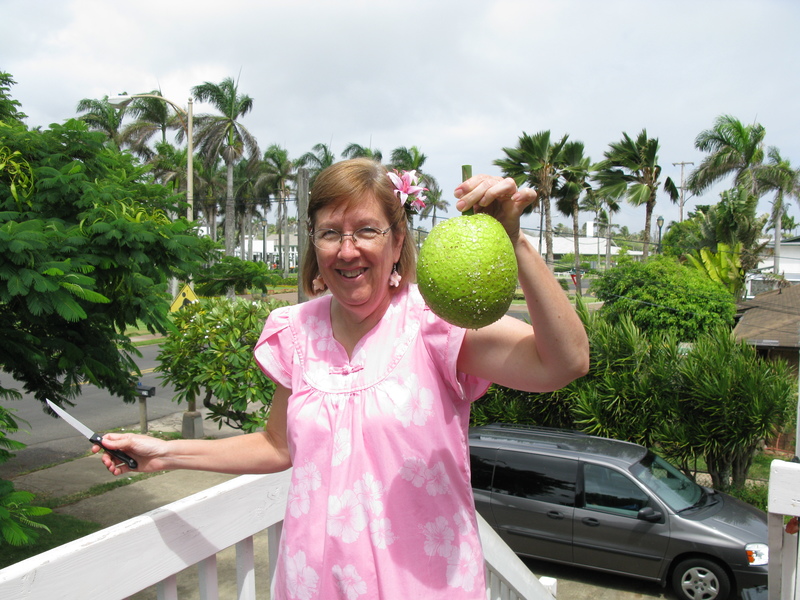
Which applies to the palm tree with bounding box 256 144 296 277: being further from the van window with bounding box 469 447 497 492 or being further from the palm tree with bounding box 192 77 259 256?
the van window with bounding box 469 447 497 492

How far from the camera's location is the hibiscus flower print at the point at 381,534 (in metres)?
1.37

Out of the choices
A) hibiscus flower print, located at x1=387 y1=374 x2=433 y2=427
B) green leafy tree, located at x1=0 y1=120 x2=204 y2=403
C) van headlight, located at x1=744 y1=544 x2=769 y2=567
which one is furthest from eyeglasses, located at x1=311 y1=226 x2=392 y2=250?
van headlight, located at x1=744 y1=544 x2=769 y2=567

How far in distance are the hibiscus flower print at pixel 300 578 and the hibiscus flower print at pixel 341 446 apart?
0.24 metres

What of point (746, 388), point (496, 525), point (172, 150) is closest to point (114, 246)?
point (496, 525)

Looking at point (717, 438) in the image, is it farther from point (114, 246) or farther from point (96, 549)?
point (96, 549)

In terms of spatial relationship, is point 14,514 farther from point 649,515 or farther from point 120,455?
point 649,515

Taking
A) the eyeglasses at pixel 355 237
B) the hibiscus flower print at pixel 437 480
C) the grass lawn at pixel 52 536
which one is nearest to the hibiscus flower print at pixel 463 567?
the hibiscus flower print at pixel 437 480

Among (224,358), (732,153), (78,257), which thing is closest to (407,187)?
(78,257)

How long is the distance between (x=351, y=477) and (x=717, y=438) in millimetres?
7769

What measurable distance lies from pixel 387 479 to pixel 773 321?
1663 centimetres

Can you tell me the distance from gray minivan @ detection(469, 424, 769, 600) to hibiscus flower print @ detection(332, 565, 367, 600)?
5438 millimetres

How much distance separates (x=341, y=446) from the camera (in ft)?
4.64

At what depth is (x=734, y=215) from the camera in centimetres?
2028

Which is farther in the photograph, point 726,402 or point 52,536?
point 726,402
